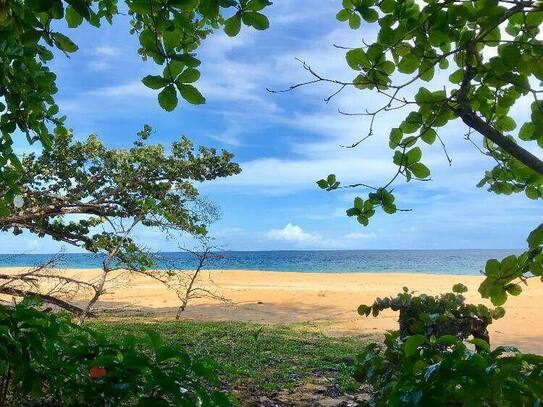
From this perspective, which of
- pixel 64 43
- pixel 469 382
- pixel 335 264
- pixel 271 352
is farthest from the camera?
pixel 335 264

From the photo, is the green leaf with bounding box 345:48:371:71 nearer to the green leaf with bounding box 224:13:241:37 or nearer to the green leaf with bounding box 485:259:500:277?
the green leaf with bounding box 224:13:241:37

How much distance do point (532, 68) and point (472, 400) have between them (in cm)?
100

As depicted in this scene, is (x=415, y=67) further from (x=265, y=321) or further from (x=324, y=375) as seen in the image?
(x=265, y=321)

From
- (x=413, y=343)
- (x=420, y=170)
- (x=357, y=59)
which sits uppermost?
(x=357, y=59)

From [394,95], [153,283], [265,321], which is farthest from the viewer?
[153,283]

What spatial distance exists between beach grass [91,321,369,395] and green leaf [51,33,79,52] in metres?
2.72

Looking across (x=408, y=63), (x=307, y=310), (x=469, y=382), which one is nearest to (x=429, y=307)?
(x=408, y=63)

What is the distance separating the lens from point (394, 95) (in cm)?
164

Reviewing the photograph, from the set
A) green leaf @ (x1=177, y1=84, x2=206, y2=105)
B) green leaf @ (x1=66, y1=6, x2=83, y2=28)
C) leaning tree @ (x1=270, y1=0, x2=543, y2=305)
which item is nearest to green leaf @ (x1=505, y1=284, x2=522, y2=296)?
leaning tree @ (x1=270, y1=0, x2=543, y2=305)

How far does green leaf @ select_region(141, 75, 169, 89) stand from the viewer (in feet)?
3.92

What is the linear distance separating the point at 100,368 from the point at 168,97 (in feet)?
2.65

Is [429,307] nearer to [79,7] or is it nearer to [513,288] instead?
[513,288]

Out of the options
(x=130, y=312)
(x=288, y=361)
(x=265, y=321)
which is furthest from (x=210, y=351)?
(x=130, y=312)

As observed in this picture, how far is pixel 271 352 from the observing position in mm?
7781
